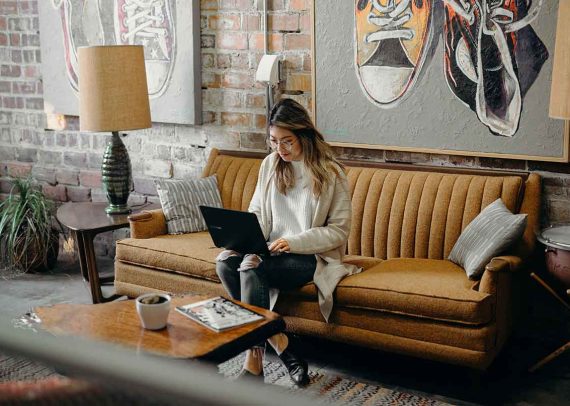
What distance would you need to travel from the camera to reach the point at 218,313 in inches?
111

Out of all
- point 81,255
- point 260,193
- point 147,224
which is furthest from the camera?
point 81,255

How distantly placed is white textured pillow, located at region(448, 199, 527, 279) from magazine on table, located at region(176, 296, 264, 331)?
3.30ft

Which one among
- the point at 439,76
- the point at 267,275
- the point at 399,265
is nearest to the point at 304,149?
the point at 267,275

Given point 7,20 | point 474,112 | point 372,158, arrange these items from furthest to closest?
point 7,20 < point 372,158 < point 474,112

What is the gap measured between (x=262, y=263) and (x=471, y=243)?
0.92m

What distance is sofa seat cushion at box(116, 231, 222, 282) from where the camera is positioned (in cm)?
366

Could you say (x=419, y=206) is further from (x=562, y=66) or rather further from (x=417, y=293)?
(x=562, y=66)

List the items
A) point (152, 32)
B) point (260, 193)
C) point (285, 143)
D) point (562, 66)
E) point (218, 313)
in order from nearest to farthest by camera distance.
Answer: point (218, 313) < point (562, 66) < point (285, 143) < point (260, 193) < point (152, 32)

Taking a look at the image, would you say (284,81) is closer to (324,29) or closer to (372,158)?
(324,29)

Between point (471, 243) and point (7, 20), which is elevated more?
point (7, 20)

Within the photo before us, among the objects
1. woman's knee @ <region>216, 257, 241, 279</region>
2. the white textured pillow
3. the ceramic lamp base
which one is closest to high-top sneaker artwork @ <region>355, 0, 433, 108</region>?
the white textured pillow

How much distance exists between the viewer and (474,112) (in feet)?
12.2

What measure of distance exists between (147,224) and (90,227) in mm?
308

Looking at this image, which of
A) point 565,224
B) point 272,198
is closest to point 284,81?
point 272,198
